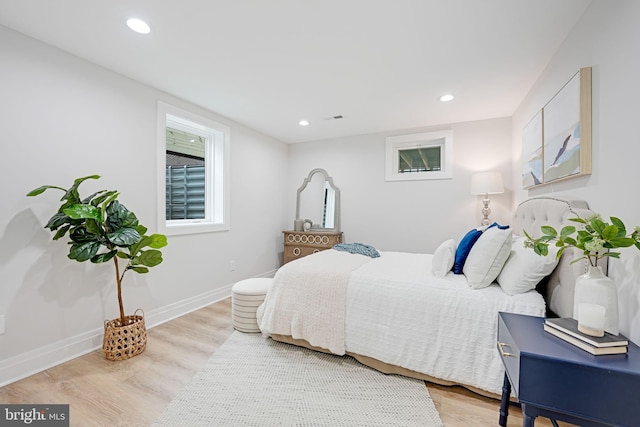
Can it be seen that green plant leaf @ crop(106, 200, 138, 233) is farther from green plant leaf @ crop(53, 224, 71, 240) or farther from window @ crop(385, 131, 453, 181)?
window @ crop(385, 131, 453, 181)

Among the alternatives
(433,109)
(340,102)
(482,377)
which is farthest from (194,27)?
(482,377)

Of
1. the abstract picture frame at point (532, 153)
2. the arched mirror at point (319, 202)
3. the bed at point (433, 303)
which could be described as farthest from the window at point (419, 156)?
the bed at point (433, 303)

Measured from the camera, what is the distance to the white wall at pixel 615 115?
118 centimetres

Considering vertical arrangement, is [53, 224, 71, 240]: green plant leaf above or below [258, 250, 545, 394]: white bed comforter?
above

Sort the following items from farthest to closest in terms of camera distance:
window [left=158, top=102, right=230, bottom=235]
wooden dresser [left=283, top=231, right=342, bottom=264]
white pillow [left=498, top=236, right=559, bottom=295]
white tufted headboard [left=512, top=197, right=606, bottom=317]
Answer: wooden dresser [left=283, top=231, right=342, bottom=264] < window [left=158, top=102, right=230, bottom=235] < white pillow [left=498, top=236, right=559, bottom=295] < white tufted headboard [left=512, top=197, right=606, bottom=317]

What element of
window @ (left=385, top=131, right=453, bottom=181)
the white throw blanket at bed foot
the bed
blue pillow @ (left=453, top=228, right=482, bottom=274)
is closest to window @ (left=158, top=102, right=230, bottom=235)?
the white throw blanket at bed foot

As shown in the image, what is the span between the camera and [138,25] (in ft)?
5.83

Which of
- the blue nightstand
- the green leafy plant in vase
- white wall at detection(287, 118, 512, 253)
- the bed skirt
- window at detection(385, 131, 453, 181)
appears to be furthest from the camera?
window at detection(385, 131, 453, 181)

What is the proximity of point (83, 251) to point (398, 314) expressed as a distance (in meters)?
2.18

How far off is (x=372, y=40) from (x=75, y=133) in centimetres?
237

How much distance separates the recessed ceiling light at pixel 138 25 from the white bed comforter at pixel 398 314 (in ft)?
6.37

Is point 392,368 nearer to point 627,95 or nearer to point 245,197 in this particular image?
point 627,95

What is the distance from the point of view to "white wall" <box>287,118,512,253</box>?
11.6 ft

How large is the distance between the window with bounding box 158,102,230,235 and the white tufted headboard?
319cm
